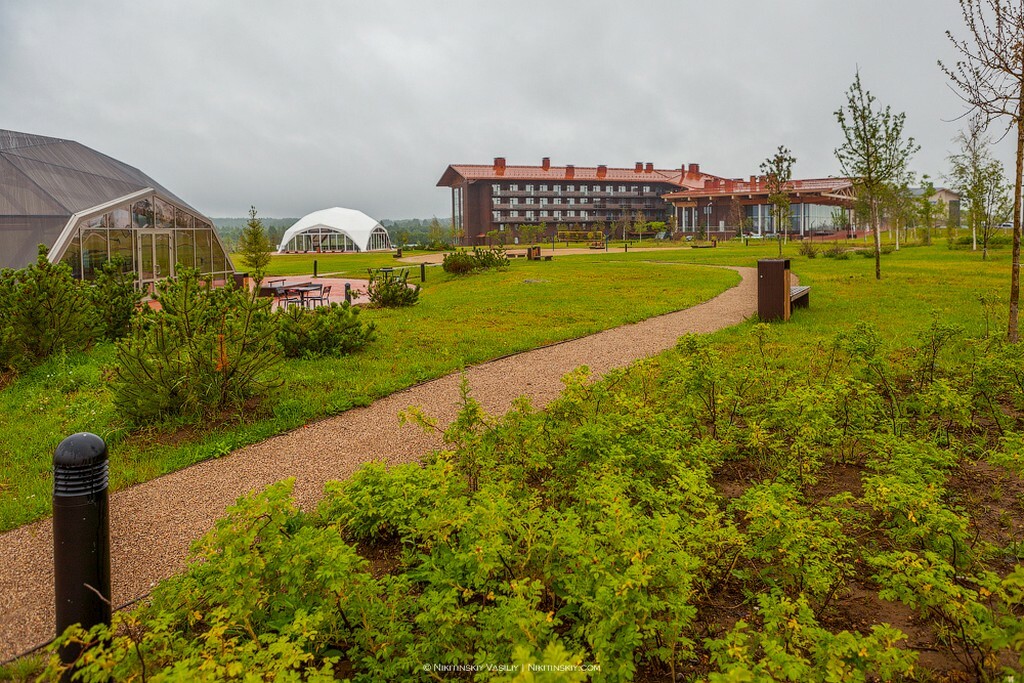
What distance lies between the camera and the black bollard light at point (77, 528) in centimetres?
332

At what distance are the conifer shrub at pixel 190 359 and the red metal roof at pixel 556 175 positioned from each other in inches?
3495

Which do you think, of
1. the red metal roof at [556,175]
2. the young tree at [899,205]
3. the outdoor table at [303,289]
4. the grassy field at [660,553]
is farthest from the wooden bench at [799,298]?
the red metal roof at [556,175]

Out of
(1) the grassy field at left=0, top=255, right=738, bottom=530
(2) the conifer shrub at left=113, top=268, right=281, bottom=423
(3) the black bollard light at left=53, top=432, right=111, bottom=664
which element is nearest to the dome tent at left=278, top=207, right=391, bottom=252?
(1) the grassy field at left=0, top=255, right=738, bottom=530

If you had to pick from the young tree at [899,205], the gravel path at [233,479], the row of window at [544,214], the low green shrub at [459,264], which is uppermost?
the row of window at [544,214]

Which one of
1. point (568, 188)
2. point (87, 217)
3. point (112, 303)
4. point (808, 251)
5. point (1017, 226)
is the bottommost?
point (112, 303)

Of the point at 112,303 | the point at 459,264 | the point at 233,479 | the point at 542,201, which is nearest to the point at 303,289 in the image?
the point at 112,303

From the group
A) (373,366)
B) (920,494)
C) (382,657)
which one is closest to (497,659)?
(382,657)

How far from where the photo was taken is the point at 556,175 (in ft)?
323

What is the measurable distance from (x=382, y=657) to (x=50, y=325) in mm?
9776

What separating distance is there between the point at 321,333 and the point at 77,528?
295 inches

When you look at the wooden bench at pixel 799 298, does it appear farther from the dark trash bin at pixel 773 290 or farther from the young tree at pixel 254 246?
the young tree at pixel 254 246

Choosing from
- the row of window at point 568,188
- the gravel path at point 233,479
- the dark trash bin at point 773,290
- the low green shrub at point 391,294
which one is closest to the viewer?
the gravel path at point 233,479

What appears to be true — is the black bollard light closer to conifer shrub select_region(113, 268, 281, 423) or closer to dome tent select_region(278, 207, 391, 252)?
conifer shrub select_region(113, 268, 281, 423)

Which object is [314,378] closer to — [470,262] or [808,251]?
[470,262]
